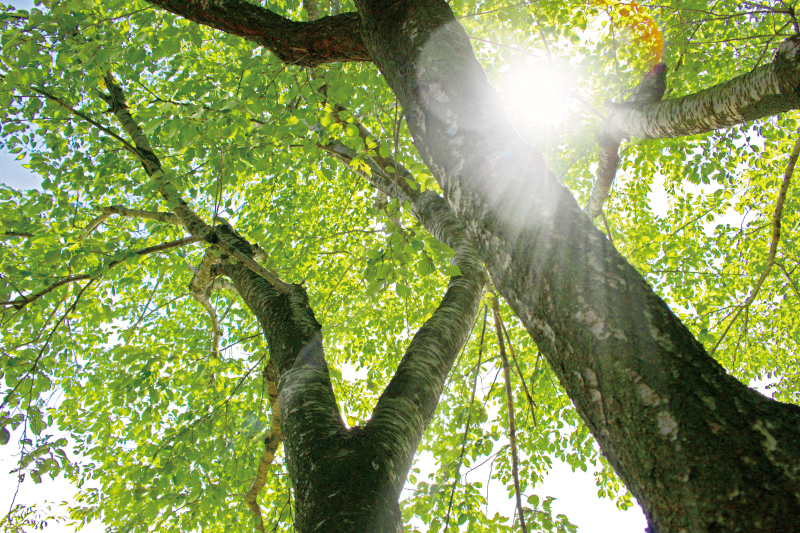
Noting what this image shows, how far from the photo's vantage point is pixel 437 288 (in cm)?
721

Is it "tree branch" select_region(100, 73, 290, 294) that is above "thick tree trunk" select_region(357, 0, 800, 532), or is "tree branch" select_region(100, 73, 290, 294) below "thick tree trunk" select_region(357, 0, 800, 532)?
above

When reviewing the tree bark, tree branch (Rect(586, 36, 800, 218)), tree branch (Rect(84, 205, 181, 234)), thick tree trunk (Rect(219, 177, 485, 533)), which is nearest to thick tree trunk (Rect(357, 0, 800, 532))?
the tree bark

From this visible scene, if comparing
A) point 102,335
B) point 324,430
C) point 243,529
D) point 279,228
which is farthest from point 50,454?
point 102,335

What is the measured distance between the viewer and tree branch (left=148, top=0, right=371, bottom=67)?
2.17 m

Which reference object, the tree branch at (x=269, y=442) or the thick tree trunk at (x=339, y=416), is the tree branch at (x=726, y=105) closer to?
the thick tree trunk at (x=339, y=416)

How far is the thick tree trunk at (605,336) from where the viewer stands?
703mm

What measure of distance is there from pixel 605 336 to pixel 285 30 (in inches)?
92.0

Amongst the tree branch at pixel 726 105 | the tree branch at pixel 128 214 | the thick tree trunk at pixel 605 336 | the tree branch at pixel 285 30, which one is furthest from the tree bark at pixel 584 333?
the tree branch at pixel 128 214

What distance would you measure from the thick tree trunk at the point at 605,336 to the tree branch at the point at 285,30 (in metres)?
0.69

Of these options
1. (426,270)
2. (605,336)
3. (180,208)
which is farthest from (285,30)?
(605,336)

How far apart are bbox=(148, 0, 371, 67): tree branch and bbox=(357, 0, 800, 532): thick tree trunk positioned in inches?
27.2

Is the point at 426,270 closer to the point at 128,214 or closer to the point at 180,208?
the point at 180,208

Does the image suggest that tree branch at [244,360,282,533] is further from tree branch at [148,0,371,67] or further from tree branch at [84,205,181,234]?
tree branch at [148,0,371,67]

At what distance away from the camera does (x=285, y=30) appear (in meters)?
2.26
